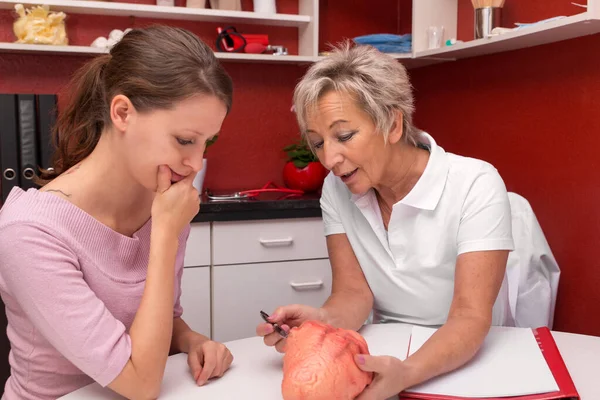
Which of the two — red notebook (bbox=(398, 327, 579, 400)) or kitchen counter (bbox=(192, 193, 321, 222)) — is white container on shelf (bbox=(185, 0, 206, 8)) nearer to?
kitchen counter (bbox=(192, 193, 321, 222))

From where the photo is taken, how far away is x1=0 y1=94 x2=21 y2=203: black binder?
8.55ft

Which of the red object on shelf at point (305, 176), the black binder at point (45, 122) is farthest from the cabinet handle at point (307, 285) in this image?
the black binder at point (45, 122)

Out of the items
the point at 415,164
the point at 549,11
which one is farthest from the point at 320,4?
the point at 415,164

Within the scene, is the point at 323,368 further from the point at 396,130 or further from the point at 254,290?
the point at 254,290

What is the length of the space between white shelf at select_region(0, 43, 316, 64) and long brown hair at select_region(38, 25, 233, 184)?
145 cm

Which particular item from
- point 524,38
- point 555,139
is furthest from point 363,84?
point 555,139

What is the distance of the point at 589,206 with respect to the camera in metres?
2.21

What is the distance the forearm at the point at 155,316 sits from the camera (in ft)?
3.59

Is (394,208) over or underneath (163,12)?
underneath

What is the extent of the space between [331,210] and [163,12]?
4.90ft

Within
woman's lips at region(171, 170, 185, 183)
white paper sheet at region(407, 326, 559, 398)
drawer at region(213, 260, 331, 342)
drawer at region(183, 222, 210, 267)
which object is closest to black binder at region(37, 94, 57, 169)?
drawer at region(183, 222, 210, 267)

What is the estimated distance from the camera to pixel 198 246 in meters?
2.62

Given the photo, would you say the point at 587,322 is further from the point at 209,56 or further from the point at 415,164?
the point at 209,56

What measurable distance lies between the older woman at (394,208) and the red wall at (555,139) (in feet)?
2.38
